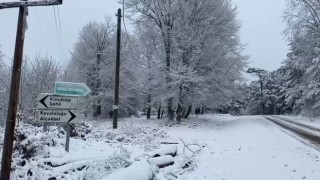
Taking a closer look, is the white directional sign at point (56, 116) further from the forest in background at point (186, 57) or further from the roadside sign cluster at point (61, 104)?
the forest in background at point (186, 57)

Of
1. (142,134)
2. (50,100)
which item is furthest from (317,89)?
(50,100)

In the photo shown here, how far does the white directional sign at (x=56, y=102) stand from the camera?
10508 millimetres

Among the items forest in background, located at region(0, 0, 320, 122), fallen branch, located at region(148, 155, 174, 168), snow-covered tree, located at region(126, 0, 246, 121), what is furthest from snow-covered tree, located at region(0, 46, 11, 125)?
fallen branch, located at region(148, 155, 174, 168)

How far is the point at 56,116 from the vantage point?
1070 cm

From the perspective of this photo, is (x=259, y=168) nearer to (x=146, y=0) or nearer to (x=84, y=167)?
(x=84, y=167)

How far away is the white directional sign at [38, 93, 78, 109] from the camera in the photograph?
10.5 m

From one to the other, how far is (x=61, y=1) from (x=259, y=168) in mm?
6651

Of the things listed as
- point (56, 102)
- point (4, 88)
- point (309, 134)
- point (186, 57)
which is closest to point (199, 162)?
point (56, 102)

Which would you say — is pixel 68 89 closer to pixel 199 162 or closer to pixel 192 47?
pixel 199 162

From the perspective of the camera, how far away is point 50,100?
419 inches

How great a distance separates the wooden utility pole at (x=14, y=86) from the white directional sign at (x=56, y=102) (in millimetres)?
1783

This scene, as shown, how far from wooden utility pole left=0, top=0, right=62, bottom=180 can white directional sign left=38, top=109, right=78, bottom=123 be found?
70.7 inches

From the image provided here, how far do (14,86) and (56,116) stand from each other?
7.50 feet

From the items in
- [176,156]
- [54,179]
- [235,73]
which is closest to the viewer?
[54,179]
